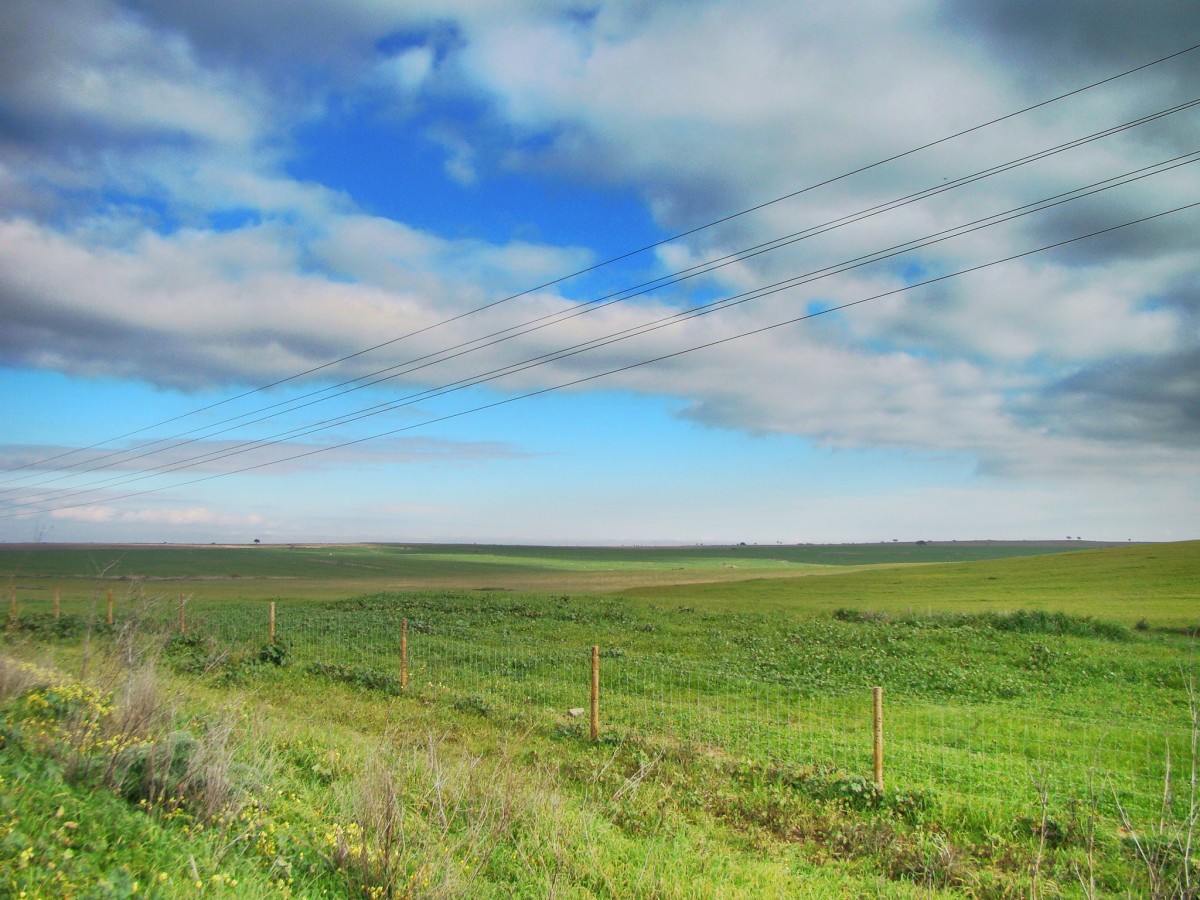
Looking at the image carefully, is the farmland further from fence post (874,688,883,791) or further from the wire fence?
fence post (874,688,883,791)

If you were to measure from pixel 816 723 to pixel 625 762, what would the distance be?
4744 mm

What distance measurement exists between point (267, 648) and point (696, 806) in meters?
14.6

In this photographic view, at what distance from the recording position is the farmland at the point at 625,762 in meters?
5.76

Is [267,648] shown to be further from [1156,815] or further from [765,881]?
[1156,815]

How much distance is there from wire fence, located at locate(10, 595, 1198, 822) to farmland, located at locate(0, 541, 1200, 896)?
0.09 meters

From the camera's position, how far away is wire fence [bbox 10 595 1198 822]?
966cm

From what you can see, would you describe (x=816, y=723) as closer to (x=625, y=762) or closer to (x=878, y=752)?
(x=878, y=752)

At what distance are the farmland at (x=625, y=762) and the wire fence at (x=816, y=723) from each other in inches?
3.7

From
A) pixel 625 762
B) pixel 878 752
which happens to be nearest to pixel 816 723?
pixel 878 752

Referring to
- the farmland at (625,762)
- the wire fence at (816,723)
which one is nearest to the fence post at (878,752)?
the wire fence at (816,723)

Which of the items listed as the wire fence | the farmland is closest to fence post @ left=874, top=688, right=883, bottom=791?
the wire fence

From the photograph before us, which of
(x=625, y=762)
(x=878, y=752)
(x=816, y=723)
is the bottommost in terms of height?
(x=816, y=723)

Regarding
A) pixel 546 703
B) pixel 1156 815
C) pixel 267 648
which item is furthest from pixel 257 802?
pixel 267 648

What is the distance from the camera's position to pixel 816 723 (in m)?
13.8
